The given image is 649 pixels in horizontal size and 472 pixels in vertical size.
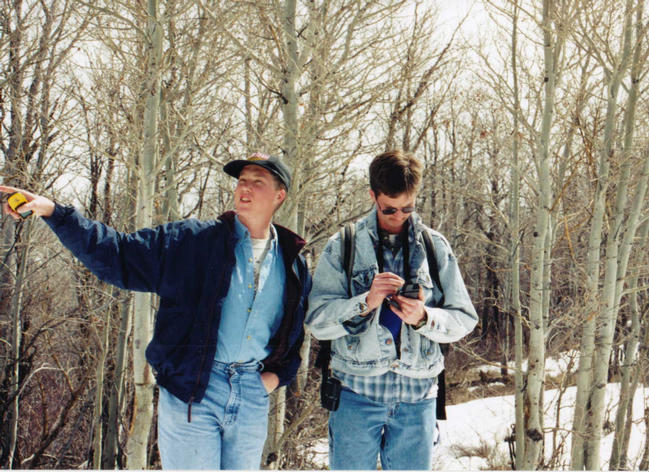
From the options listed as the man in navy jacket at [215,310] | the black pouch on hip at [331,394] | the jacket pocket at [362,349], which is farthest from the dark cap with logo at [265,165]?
the black pouch on hip at [331,394]

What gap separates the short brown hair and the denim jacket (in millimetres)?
162

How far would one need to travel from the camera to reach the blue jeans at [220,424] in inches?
75.3

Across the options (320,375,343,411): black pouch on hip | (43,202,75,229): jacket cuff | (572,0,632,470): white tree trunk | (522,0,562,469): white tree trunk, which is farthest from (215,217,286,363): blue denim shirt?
(572,0,632,470): white tree trunk

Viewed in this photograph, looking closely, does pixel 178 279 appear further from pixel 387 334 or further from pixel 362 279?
pixel 387 334

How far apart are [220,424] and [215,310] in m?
0.43

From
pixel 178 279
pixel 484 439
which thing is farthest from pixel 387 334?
pixel 484 439

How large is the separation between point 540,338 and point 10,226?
992 centimetres

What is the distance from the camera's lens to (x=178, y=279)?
6.56ft

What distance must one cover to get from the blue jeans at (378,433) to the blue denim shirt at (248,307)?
1.37 feet

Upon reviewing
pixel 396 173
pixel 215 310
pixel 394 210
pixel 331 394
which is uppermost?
pixel 396 173

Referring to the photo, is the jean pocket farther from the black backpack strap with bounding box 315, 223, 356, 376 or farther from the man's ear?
the man's ear

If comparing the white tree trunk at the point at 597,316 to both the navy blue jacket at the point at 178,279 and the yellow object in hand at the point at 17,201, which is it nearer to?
the navy blue jacket at the point at 178,279

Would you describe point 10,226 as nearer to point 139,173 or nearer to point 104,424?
point 104,424

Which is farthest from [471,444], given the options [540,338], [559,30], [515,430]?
[559,30]
